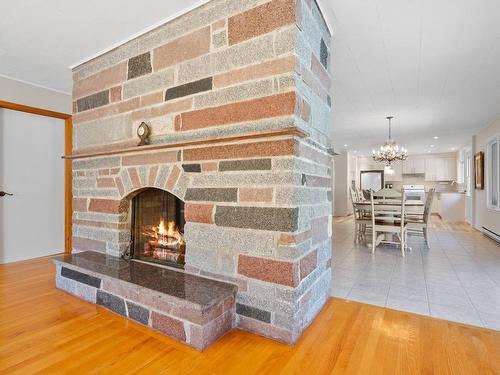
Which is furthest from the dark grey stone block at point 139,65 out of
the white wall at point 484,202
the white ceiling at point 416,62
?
the white wall at point 484,202

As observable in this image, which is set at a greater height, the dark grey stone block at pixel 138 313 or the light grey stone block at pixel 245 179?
the light grey stone block at pixel 245 179

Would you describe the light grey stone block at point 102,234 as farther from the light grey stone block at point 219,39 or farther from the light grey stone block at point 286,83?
the light grey stone block at point 286,83

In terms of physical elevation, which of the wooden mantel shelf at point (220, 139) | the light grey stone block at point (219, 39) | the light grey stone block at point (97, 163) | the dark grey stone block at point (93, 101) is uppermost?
the light grey stone block at point (219, 39)

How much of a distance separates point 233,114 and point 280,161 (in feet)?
1.50

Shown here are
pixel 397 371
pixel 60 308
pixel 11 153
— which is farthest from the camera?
pixel 11 153

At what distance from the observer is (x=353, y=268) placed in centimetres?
319

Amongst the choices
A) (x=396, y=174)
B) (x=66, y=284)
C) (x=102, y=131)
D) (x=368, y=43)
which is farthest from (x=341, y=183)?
(x=66, y=284)

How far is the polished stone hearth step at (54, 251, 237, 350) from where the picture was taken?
1.52 metres

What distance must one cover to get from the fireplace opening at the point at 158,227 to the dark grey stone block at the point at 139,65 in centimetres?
96

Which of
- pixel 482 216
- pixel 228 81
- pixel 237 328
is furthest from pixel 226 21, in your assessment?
pixel 482 216

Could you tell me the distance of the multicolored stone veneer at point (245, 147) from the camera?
159 cm

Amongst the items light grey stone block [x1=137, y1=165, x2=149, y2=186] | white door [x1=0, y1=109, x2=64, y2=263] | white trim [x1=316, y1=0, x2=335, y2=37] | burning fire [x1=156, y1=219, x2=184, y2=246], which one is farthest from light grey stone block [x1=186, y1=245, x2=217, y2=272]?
white door [x1=0, y1=109, x2=64, y2=263]

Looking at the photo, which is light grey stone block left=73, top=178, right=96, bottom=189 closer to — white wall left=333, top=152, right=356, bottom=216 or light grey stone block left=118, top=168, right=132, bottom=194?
light grey stone block left=118, top=168, right=132, bottom=194

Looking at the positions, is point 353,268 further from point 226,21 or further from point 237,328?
point 226,21
